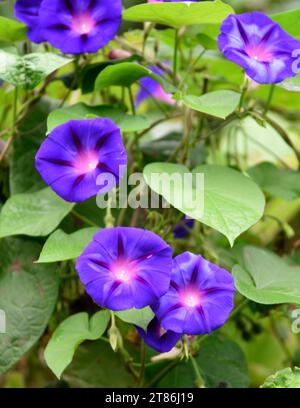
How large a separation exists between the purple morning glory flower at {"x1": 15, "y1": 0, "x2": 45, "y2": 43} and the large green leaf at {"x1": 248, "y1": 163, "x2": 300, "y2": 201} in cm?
41

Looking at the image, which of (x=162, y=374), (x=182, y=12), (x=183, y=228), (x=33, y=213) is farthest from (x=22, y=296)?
(x=182, y=12)

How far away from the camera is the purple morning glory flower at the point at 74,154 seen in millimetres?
802

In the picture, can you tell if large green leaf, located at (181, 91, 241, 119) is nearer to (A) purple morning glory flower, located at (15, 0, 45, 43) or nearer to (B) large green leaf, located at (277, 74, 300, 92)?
(B) large green leaf, located at (277, 74, 300, 92)

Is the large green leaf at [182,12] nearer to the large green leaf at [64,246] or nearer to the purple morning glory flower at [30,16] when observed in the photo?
the purple morning glory flower at [30,16]

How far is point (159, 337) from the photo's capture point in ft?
2.61

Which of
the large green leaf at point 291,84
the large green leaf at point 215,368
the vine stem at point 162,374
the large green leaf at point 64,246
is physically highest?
the large green leaf at point 291,84

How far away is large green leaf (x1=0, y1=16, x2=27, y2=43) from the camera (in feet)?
3.21

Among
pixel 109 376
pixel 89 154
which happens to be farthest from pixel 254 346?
pixel 89 154

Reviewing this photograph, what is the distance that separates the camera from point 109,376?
110 cm

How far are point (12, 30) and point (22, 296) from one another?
373mm

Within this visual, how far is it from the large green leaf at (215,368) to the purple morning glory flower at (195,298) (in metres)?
0.26

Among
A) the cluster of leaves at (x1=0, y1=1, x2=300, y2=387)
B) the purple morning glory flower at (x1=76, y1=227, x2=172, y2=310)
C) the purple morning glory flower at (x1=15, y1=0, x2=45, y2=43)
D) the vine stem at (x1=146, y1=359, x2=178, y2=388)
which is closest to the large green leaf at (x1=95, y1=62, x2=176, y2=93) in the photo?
the cluster of leaves at (x1=0, y1=1, x2=300, y2=387)

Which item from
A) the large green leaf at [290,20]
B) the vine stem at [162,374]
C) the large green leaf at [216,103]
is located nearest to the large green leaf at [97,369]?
the vine stem at [162,374]

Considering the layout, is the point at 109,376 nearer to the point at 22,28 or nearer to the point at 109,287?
the point at 109,287
